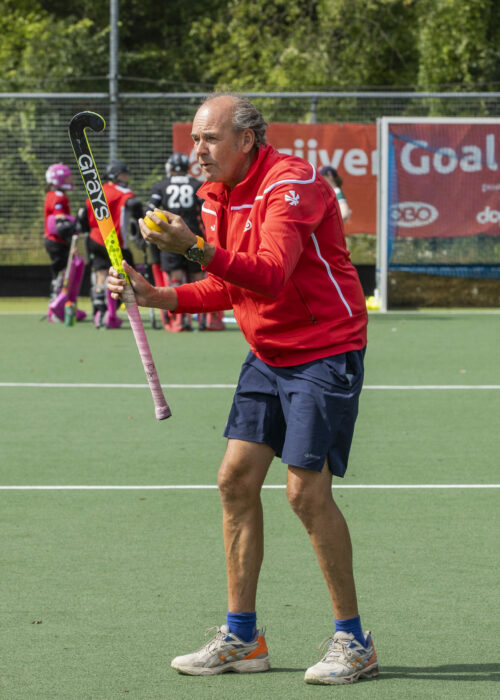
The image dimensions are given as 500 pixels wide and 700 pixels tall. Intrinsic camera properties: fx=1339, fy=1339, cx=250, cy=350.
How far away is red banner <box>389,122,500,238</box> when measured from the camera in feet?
60.3

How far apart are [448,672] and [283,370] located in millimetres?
1144

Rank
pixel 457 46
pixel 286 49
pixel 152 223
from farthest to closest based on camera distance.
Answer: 1. pixel 286 49
2. pixel 457 46
3. pixel 152 223

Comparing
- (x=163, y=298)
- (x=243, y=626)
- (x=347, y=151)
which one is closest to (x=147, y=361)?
(x=163, y=298)

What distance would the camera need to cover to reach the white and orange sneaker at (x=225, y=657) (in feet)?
14.6

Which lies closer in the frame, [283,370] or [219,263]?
[219,263]

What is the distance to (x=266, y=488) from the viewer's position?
7363mm

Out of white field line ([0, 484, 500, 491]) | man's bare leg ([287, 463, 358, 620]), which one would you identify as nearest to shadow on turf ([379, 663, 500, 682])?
man's bare leg ([287, 463, 358, 620])

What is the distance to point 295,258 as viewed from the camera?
163 inches

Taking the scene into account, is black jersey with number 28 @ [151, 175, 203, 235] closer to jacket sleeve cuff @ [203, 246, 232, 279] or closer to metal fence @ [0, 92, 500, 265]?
metal fence @ [0, 92, 500, 265]

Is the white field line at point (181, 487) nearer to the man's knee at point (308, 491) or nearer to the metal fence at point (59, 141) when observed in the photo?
the man's knee at point (308, 491)

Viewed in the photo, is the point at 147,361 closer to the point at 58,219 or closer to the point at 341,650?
the point at 341,650

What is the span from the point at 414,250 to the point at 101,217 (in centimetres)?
1441

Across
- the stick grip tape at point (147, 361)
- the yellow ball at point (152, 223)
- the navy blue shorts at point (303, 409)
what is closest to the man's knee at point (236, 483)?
the navy blue shorts at point (303, 409)

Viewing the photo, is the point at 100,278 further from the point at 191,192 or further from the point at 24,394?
the point at 24,394
